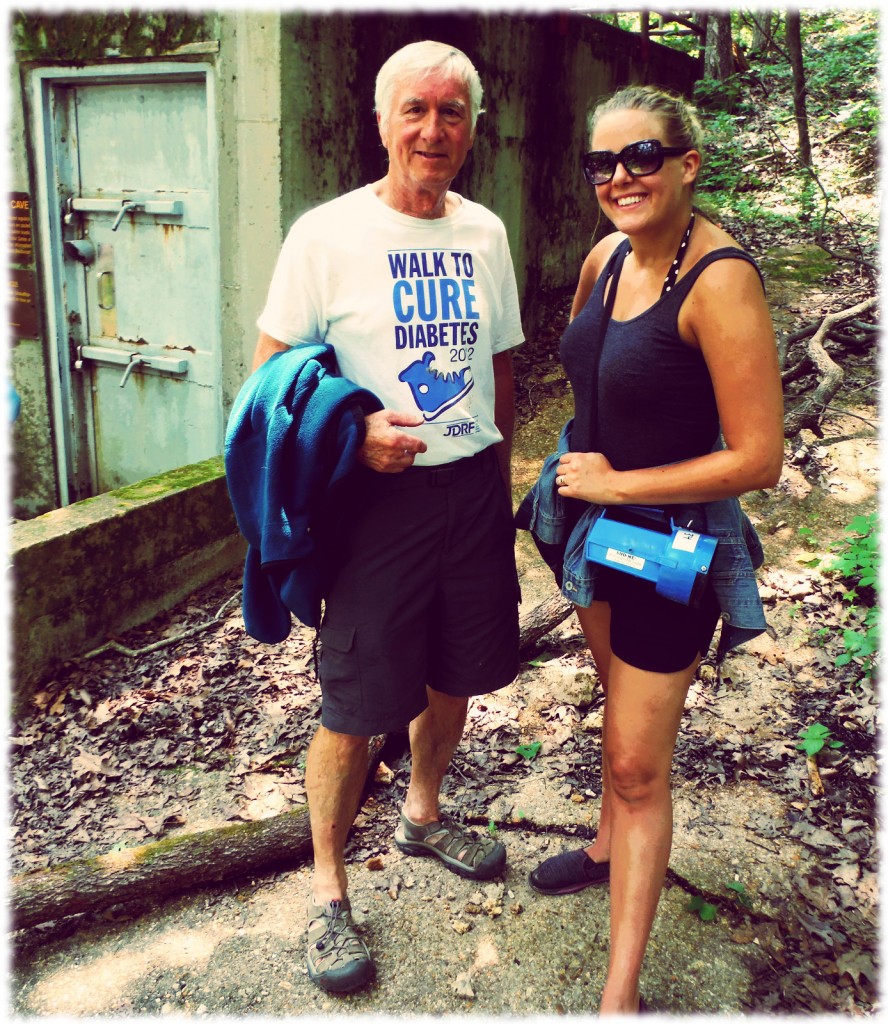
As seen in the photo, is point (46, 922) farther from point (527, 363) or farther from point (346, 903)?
point (527, 363)

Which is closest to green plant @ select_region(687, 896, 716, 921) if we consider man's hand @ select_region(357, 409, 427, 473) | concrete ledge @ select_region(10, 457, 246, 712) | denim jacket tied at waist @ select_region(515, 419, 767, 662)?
denim jacket tied at waist @ select_region(515, 419, 767, 662)

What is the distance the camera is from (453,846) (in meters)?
3.10

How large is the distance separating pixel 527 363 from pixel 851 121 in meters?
8.46

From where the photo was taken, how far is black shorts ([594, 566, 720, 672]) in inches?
88.0

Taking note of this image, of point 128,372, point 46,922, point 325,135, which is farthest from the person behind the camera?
point 128,372

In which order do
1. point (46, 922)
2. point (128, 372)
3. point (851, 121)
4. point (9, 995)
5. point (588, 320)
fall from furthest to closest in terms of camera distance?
point (851, 121), point (128, 372), point (46, 922), point (9, 995), point (588, 320)

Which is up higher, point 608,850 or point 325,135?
point 325,135

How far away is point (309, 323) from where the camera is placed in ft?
8.13

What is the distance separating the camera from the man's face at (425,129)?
8.05 ft

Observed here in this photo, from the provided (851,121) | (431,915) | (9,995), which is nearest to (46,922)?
(9,995)

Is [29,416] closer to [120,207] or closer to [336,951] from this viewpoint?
[120,207]

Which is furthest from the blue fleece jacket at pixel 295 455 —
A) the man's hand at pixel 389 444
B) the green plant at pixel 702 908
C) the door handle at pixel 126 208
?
the door handle at pixel 126 208

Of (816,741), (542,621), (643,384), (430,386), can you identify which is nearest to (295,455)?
(430,386)

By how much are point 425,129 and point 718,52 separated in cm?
1512
